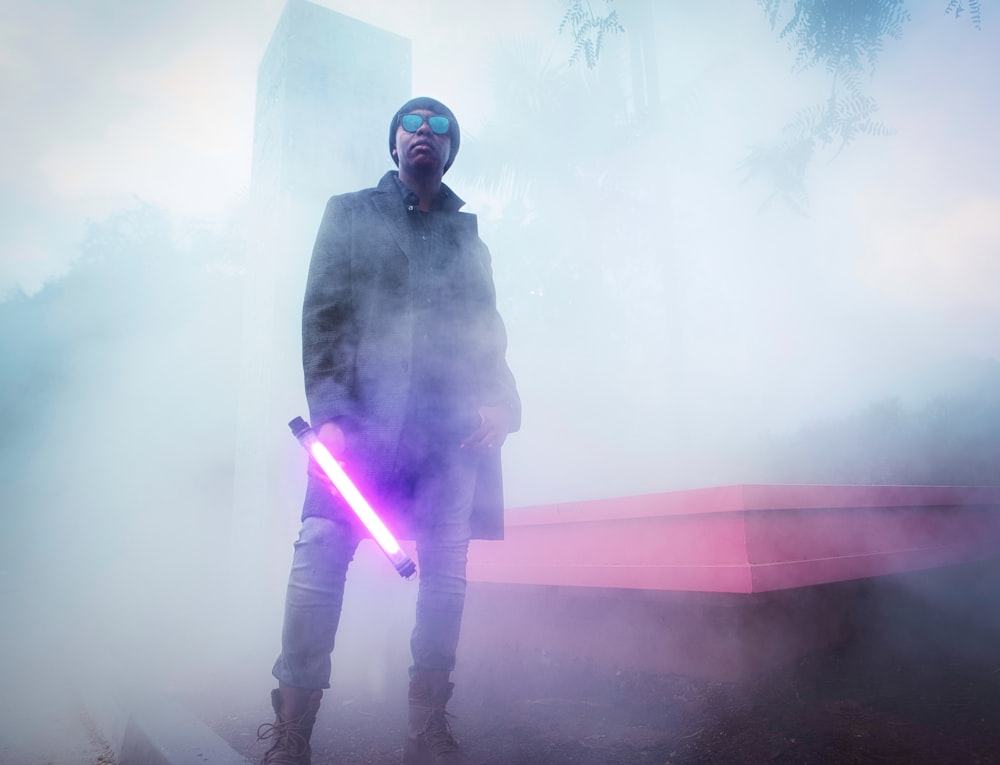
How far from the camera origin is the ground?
5.47 feet

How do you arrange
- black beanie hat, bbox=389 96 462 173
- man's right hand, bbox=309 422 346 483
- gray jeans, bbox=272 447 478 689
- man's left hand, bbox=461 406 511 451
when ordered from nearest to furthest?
1. gray jeans, bbox=272 447 478 689
2. man's right hand, bbox=309 422 346 483
3. man's left hand, bbox=461 406 511 451
4. black beanie hat, bbox=389 96 462 173

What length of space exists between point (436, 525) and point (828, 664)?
1769mm

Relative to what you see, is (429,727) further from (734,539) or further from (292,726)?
(734,539)

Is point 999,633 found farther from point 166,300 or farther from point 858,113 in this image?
point 166,300

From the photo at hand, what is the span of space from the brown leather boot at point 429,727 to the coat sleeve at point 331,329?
76 cm

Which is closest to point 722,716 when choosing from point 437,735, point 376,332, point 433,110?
point 437,735

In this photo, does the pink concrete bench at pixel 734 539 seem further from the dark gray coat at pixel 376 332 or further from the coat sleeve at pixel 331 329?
the coat sleeve at pixel 331 329

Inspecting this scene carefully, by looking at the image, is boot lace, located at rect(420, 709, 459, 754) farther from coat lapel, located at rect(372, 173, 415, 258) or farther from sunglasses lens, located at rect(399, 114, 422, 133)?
sunglasses lens, located at rect(399, 114, 422, 133)

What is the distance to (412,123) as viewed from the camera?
192cm

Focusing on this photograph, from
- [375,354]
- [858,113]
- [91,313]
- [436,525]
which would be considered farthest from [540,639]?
[91,313]

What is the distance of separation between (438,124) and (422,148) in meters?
0.11

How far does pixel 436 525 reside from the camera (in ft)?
5.77

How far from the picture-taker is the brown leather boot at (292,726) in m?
1.39

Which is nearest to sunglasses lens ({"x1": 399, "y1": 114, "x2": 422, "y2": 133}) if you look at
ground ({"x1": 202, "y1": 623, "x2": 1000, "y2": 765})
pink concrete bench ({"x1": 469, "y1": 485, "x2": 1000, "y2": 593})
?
pink concrete bench ({"x1": 469, "y1": 485, "x2": 1000, "y2": 593})
